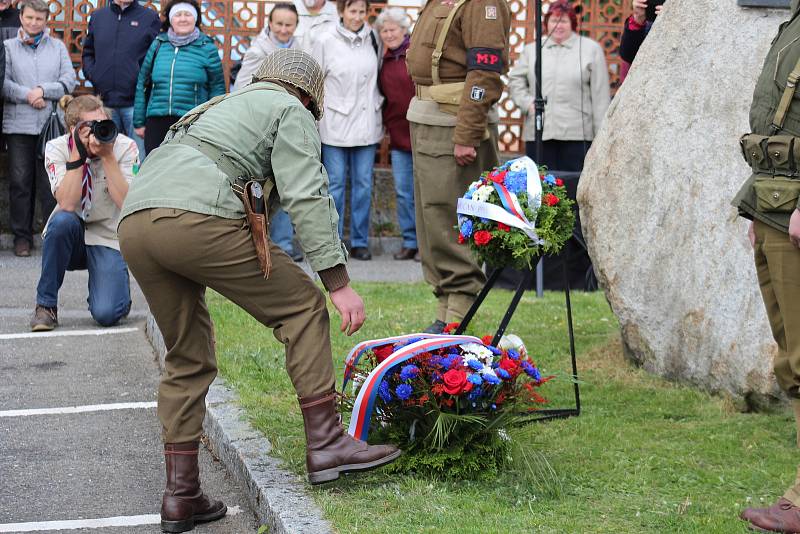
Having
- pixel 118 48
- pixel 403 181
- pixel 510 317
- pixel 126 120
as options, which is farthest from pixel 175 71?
pixel 510 317

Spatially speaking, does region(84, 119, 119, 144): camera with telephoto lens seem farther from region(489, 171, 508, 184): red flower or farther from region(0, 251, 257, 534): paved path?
region(489, 171, 508, 184): red flower

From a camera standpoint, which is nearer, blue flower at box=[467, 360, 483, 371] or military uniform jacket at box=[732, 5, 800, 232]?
military uniform jacket at box=[732, 5, 800, 232]

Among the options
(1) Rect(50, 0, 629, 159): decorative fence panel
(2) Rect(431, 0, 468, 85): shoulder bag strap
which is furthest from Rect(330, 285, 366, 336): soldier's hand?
(1) Rect(50, 0, 629, 159): decorative fence panel

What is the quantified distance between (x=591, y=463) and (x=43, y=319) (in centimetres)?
448

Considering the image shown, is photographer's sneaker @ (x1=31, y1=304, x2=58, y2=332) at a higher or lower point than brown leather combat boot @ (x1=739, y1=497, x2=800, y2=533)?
lower

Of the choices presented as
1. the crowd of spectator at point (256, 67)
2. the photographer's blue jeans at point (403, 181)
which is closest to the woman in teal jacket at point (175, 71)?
the crowd of spectator at point (256, 67)

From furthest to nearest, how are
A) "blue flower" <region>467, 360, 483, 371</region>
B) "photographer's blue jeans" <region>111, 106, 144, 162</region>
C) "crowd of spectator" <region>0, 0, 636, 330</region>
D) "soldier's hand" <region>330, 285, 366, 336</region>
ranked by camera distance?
"photographer's blue jeans" <region>111, 106, 144, 162</region>, "crowd of spectator" <region>0, 0, 636, 330</region>, "blue flower" <region>467, 360, 483, 371</region>, "soldier's hand" <region>330, 285, 366, 336</region>

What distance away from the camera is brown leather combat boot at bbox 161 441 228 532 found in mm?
4523

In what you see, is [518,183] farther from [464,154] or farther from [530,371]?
[464,154]

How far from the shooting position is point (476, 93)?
676 centimetres

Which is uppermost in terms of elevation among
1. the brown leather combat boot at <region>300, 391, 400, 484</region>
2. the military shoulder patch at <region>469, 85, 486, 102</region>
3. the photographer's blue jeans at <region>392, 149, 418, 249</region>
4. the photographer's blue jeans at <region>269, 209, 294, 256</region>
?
the military shoulder patch at <region>469, 85, 486, 102</region>

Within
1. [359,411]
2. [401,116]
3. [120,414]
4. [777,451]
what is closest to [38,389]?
[120,414]

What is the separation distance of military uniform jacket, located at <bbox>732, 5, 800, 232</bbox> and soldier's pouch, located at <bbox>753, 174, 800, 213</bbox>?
34mm

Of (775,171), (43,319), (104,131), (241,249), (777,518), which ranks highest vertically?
(775,171)
